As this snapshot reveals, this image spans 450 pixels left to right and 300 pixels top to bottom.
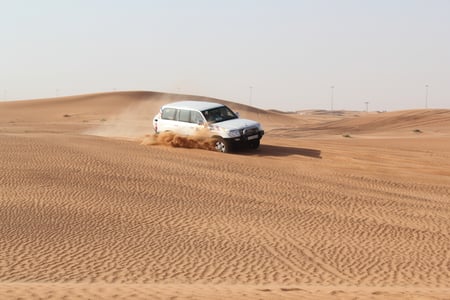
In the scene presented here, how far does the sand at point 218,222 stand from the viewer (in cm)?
944

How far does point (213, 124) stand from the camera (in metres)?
21.4

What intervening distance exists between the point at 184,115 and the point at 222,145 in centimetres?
176

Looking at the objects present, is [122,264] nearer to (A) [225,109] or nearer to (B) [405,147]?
(A) [225,109]

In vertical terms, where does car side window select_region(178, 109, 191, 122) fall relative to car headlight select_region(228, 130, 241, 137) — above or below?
above

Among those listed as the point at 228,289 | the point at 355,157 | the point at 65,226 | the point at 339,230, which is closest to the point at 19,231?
the point at 65,226

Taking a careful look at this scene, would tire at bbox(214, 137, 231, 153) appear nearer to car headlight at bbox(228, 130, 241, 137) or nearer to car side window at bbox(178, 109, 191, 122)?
car headlight at bbox(228, 130, 241, 137)

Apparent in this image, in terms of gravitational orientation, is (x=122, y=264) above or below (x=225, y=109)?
below

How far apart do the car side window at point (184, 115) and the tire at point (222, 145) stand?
1.32m

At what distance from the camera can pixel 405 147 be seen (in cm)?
2705

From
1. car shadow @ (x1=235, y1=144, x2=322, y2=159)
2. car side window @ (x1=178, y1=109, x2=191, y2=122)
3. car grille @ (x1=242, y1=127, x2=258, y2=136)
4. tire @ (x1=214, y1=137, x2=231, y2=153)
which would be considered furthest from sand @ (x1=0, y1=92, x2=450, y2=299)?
car side window @ (x1=178, y1=109, x2=191, y2=122)

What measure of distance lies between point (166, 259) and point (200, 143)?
1141 cm

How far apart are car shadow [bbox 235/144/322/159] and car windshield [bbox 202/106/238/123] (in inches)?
47.3

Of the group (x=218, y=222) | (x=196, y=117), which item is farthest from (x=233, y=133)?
(x=218, y=222)

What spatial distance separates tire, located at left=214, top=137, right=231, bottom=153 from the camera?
2128 cm
